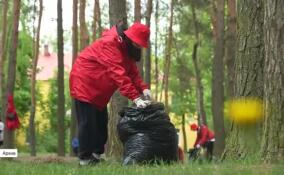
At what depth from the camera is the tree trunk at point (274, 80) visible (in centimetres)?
636

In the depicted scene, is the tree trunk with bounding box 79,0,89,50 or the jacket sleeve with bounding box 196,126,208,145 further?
the tree trunk with bounding box 79,0,89,50

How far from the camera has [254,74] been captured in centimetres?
770

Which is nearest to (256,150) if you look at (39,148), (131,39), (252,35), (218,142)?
(252,35)

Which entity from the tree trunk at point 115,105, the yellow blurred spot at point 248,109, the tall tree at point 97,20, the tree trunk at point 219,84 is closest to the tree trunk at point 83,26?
the tall tree at point 97,20

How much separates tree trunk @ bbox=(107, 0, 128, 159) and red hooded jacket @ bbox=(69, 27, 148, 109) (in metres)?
3.43

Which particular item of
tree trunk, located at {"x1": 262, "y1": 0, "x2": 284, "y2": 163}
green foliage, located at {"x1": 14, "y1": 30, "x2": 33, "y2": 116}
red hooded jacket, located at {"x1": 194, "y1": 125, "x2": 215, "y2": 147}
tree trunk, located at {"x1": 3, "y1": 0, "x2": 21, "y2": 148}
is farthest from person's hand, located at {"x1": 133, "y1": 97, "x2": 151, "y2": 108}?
green foliage, located at {"x1": 14, "y1": 30, "x2": 33, "y2": 116}

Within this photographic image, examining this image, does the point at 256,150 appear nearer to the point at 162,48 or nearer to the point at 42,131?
the point at 162,48

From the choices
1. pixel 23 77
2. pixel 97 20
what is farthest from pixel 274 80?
pixel 23 77

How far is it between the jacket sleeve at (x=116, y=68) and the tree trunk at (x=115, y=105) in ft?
12.2

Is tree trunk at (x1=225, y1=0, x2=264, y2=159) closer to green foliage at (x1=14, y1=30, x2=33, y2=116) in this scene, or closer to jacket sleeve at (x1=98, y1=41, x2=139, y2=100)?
jacket sleeve at (x1=98, y1=41, x2=139, y2=100)

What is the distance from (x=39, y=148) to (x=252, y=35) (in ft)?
139

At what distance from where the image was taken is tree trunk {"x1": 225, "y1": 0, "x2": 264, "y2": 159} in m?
7.64

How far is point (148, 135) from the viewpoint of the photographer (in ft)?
25.6

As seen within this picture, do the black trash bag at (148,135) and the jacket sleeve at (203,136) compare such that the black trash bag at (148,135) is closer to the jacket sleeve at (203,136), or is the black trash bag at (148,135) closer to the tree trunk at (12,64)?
the tree trunk at (12,64)
